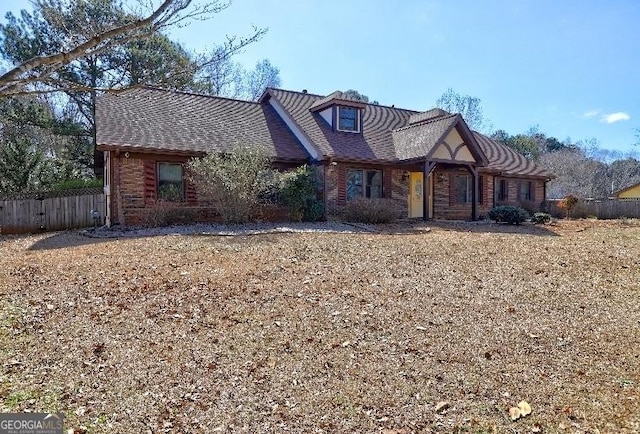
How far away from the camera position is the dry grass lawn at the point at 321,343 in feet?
13.2

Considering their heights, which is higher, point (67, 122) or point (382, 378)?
point (67, 122)

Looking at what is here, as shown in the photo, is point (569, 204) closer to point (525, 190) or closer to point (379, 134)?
Result: point (525, 190)

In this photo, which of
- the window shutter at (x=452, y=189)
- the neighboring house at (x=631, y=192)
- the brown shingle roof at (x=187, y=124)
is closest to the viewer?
the brown shingle roof at (x=187, y=124)

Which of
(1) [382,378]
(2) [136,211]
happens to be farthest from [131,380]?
(2) [136,211]

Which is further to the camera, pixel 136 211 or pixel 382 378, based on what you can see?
pixel 136 211

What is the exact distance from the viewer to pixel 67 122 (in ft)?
79.6

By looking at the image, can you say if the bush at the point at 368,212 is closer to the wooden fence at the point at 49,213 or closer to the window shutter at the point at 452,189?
the window shutter at the point at 452,189

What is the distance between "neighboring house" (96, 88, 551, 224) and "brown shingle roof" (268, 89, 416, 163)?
0.18ft

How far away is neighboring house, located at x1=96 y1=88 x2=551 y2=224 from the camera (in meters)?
15.4

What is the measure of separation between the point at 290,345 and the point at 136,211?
1161cm

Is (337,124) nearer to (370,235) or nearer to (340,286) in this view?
(370,235)

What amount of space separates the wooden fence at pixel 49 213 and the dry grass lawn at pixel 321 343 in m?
7.09

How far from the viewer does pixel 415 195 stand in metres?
20.9

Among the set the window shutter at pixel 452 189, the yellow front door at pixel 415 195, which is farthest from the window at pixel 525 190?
the yellow front door at pixel 415 195
